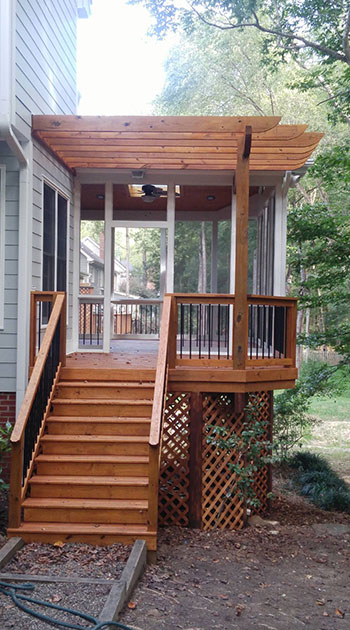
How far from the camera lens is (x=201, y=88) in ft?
86.9

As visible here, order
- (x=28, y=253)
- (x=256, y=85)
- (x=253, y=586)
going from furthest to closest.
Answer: (x=256, y=85) < (x=28, y=253) < (x=253, y=586)

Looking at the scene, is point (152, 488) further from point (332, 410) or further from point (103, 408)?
point (332, 410)

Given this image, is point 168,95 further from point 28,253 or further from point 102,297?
point 28,253

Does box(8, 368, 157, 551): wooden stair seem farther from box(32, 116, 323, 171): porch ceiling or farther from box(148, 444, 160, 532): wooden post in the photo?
box(32, 116, 323, 171): porch ceiling

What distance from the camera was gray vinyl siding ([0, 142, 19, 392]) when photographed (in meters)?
6.46

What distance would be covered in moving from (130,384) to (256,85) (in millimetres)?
21128

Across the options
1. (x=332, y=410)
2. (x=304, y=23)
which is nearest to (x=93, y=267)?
(x=332, y=410)

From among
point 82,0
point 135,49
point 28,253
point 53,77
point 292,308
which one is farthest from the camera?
point 135,49

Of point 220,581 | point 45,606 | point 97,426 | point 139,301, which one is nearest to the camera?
point 45,606

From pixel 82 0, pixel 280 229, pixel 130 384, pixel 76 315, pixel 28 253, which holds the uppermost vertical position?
pixel 82 0

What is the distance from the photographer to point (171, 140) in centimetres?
670

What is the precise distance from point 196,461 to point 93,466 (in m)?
1.48

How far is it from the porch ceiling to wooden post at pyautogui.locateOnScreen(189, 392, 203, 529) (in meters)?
2.87

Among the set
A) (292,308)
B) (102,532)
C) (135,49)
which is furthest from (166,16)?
(135,49)
